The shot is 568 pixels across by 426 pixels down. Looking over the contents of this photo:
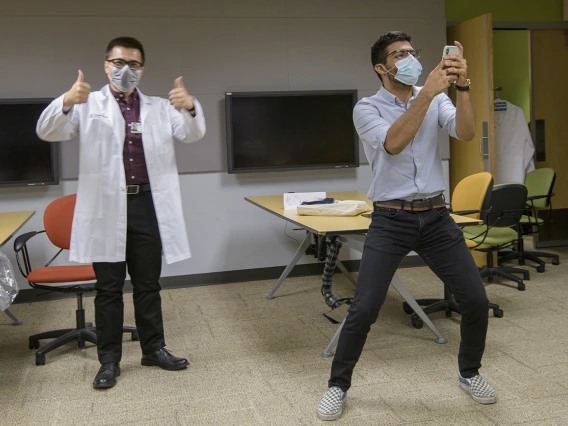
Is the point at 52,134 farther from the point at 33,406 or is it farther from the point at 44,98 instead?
the point at 44,98

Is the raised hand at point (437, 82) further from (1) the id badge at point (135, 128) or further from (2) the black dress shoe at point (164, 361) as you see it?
(2) the black dress shoe at point (164, 361)

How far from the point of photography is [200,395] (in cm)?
316

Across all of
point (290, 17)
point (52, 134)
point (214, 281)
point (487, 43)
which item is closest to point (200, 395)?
point (52, 134)

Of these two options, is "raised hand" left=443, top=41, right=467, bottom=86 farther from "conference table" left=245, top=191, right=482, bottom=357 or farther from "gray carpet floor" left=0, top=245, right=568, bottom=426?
"gray carpet floor" left=0, top=245, right=568, bottom=426

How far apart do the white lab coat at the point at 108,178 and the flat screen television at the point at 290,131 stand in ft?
7.22

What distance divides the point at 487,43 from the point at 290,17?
Answer: 5.40 feet

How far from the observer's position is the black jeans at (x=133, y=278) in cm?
337

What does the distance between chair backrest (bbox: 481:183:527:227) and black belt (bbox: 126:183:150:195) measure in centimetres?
256

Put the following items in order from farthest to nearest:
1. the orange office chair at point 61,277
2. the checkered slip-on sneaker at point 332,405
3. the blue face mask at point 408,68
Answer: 1. the orange office chair at point 61,277
2. the checkered slip-on sneaker at point 332,405
3. the blue face mask at point 408,68

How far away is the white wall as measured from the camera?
5.23 metres

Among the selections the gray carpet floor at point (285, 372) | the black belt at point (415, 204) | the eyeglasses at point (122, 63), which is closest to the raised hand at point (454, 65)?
the black belt at point (415, 204)

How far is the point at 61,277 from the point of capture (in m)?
3.80

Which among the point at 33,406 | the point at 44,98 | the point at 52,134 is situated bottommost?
the point at 33,406

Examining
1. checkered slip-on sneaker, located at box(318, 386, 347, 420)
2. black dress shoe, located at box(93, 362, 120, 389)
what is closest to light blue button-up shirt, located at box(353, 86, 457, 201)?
checkered slip-on sneaker, located at box(318, 386, 347, 420)
